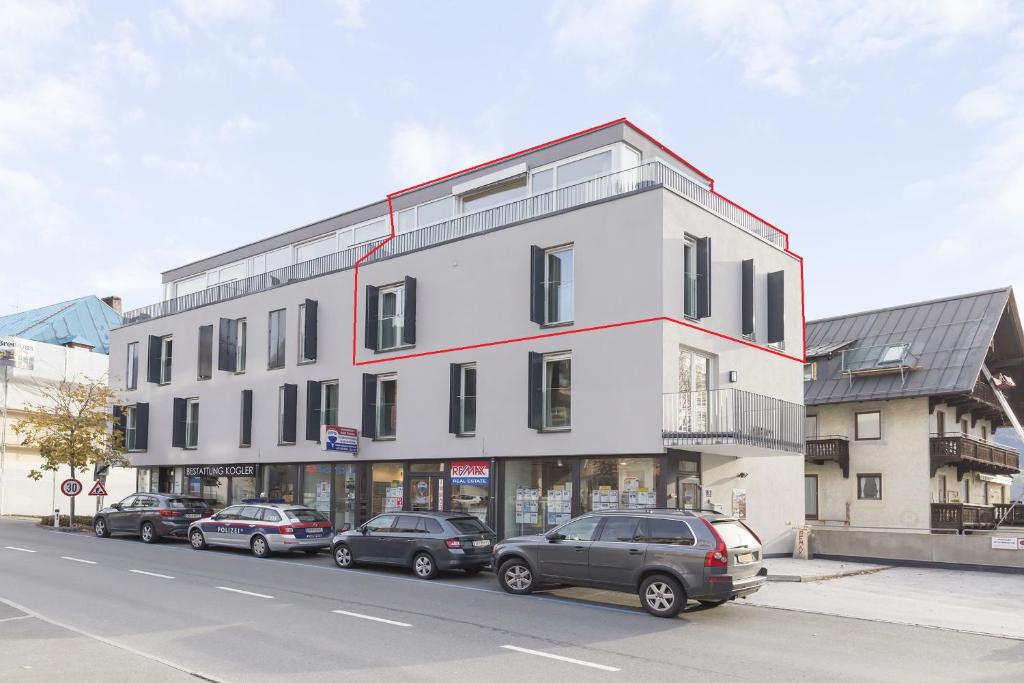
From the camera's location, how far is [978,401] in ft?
109

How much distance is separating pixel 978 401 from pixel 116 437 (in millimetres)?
33872

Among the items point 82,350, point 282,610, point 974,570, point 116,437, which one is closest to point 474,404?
point 282,610

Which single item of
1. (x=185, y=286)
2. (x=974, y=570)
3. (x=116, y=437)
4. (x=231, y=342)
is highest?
(x=185, y=286)

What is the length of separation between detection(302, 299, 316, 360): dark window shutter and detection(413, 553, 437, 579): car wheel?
12.1 meters

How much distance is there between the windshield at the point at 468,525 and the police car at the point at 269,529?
215 inches

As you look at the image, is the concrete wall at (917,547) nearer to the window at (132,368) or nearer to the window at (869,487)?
the window at (869,487)

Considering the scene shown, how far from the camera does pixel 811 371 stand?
35.3m

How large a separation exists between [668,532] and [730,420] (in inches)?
325

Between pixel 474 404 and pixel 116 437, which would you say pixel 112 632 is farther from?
pixel 116 437

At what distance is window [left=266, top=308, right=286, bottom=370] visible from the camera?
30.6 metres

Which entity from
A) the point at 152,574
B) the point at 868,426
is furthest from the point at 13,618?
the point at 868,426

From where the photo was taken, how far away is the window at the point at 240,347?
3234 cm

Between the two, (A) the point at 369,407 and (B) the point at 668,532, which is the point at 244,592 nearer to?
(B) the point at 668,532

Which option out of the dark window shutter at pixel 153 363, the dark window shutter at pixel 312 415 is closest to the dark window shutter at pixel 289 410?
the dark window shutter at pixel 312 415
